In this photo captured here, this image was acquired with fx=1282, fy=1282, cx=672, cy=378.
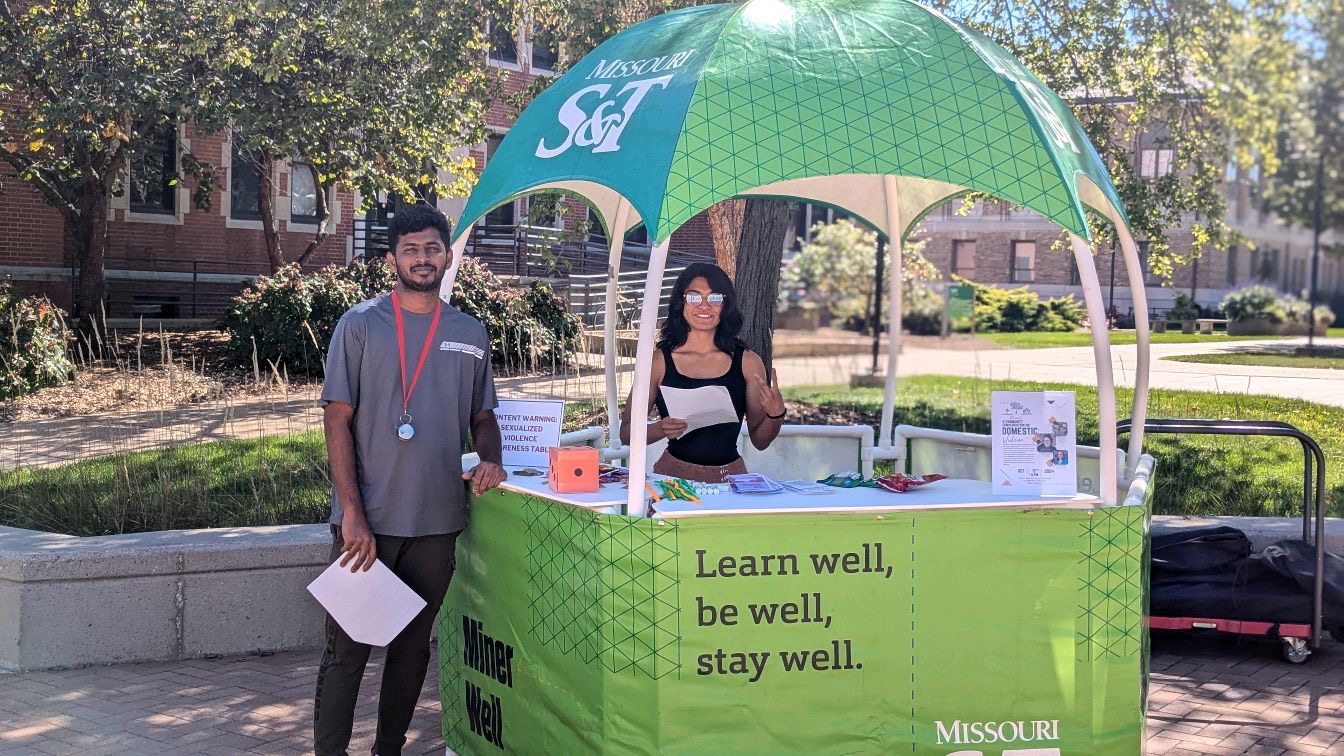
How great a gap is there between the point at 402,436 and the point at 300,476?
4517mm

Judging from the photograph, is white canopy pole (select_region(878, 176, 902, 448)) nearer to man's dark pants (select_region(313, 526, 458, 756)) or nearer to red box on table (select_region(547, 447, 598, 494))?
red box on table (select_region(547, 447, 598, 494))

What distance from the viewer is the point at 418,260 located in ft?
14.2

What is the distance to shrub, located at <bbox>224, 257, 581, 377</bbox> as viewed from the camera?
16.5 m

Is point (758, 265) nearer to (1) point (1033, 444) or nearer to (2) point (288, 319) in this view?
(1) point (1033, 444)

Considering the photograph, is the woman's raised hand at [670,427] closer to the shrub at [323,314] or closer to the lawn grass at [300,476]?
the lawn grass at [300,476]

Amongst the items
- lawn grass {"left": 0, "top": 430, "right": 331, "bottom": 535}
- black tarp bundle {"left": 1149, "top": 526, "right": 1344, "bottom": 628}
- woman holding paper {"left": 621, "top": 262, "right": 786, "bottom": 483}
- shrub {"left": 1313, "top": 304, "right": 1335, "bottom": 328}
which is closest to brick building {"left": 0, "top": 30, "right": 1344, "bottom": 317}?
lawn grass {"left": 0, "top": 430, "right": 331, "bottom": 535}

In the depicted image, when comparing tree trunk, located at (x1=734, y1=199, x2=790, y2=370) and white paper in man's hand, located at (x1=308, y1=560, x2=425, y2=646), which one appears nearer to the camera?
white paper in man's hand, located at (x1=308, y1=560, x2=425, y2=646)

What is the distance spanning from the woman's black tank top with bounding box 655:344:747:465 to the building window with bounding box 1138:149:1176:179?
4501 millimetres

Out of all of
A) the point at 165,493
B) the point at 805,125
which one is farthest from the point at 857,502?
the point at 165,493

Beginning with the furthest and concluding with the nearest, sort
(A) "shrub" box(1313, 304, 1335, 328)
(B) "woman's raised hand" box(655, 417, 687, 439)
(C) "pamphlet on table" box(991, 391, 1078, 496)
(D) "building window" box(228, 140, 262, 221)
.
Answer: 1. (D) "building window" box(228, 140, 262, 221)
2. (B) "woman's raised hand" box(655, 417, 687, 439)
3. (C) "pamphlet on table" box(991, 391, 1078, 496)
4. (A) "shrub" box(1313, 304, 1335, 328)

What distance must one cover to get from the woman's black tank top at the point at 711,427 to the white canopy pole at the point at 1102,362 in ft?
6.22

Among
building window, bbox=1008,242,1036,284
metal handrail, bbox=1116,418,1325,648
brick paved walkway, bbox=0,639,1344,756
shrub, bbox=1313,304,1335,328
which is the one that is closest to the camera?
shrub, bbox=1313,304,1335,328

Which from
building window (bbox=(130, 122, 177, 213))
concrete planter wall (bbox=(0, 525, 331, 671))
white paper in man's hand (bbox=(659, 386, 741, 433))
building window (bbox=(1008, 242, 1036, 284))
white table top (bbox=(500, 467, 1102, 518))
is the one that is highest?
building window (bbox=(130, 122, 177, 213))

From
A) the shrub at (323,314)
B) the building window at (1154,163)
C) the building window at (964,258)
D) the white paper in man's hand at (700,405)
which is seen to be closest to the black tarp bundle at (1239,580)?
the white paper in man's hand at (700,405)
